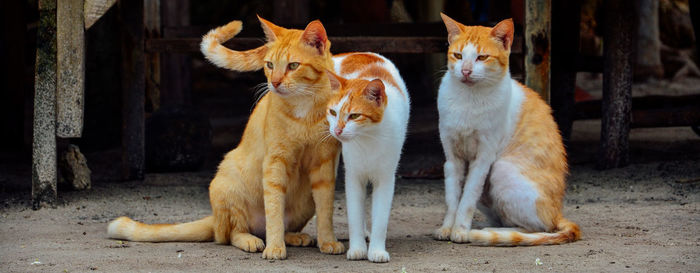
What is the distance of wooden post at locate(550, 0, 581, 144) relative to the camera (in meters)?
7.69

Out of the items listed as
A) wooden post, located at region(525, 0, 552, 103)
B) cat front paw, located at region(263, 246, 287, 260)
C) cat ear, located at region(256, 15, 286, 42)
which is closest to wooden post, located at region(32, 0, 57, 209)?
cat ear, located at region(256, 15, 286, 42)

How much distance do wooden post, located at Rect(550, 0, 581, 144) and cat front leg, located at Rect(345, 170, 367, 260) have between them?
389 centimetres

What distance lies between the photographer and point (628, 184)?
6391mm

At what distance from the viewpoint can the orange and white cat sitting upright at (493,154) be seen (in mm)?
4586

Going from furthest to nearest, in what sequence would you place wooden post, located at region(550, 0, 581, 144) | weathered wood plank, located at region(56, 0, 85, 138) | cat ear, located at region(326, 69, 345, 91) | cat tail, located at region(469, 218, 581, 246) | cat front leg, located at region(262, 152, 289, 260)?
wooden post, located at region(550, 0, 581, 144), weathered wood plank, located at region(56, 0, 85, 138), cat tail, located at region(469, 218, 581, 246), cat front leg, located at region(262, 152, 289, 260), cat ear, located at region(326, 69, 345, 91)

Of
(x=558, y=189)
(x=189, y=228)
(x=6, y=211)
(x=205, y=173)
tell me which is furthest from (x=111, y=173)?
(x=558, y=189)

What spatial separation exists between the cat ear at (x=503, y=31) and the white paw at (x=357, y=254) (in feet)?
4.54

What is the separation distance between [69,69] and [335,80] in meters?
2.36

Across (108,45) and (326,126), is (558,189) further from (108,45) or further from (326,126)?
(108,45)

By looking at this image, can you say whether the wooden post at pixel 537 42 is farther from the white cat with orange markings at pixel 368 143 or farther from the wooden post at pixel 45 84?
the wooden post at pixel 45 84

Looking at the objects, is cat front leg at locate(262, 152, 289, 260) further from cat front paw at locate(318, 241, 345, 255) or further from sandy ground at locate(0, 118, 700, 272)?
cat front paw at locate(318, 241, 345, 255)

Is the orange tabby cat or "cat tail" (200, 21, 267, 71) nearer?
the orange tabby cat

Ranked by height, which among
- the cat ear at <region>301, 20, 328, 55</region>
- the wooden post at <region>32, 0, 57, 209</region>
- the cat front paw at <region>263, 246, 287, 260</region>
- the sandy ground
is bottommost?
the sandy ground

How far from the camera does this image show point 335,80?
4.13 meters
